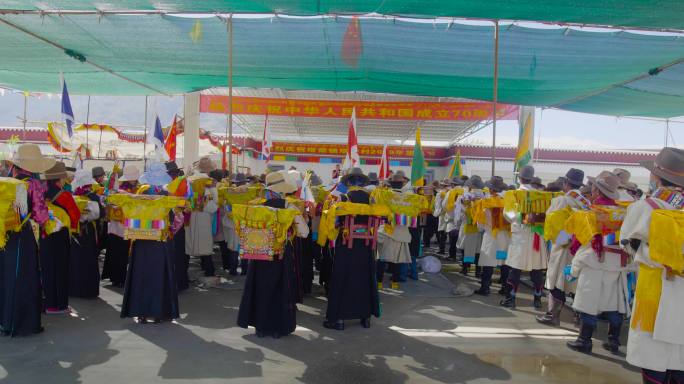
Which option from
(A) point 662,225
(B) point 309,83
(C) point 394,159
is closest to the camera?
(A) point 662,225

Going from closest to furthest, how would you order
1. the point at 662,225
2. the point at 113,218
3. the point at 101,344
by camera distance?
the point at 662,225 < the point at 101,344 < the point at 113,218

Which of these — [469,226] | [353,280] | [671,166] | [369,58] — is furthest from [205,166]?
[671,166]

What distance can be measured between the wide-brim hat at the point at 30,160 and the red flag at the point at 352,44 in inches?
150

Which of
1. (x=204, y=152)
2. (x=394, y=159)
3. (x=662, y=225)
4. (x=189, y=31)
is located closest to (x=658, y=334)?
(x=662, y=225)

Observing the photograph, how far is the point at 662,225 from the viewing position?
2607mm

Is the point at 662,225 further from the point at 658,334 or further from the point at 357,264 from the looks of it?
the point at 357,264

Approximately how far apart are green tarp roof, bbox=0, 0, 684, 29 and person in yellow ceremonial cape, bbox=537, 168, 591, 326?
67.8 inches

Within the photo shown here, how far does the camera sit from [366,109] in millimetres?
12312

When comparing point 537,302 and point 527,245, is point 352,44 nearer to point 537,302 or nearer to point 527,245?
point 527,245

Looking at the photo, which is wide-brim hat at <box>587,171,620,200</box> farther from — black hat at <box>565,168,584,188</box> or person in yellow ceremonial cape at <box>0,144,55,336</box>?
person in yellow ceremonial cape at <box>0,144,55,336</box>

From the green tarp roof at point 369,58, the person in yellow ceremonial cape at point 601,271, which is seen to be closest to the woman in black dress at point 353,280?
the person in yellow ceremonial cape at point 601,271

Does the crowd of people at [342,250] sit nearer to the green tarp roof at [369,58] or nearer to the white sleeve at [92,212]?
the white sleeve at [92,212]

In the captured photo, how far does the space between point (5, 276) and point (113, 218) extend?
Result: 1830 mm

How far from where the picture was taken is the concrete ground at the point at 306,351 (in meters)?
3.49
